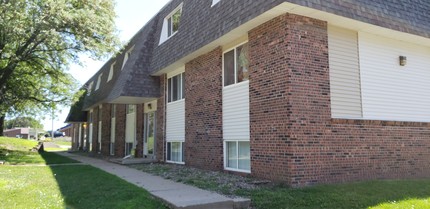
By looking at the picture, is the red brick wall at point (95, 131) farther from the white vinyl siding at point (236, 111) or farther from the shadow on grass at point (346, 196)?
the shadow on grass at point (346, 196)

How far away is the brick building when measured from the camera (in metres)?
8.48

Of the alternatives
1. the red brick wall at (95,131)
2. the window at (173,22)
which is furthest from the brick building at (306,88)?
the red brick wall at (95,131)

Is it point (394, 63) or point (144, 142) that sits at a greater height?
point (394, 63)

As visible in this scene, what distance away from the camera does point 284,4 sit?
8.00 m

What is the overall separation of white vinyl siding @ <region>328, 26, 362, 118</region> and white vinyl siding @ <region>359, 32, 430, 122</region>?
271 mm

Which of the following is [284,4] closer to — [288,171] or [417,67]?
[288,171]

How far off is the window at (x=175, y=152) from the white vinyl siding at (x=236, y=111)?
12.7 feet

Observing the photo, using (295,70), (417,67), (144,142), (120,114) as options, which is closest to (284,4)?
(295,70)

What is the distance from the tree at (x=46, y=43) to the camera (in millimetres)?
16781

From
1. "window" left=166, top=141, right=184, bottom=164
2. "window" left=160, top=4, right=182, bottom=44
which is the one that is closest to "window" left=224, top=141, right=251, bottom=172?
"window" left=166, top=141, right=184, bottom=164

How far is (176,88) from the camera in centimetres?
1541

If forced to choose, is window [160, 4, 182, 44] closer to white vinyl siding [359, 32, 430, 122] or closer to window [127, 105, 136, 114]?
window [127, 105, 136, 114]

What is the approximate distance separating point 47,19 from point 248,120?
40.9ft

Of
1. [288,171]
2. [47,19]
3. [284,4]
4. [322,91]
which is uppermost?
[47,19]
